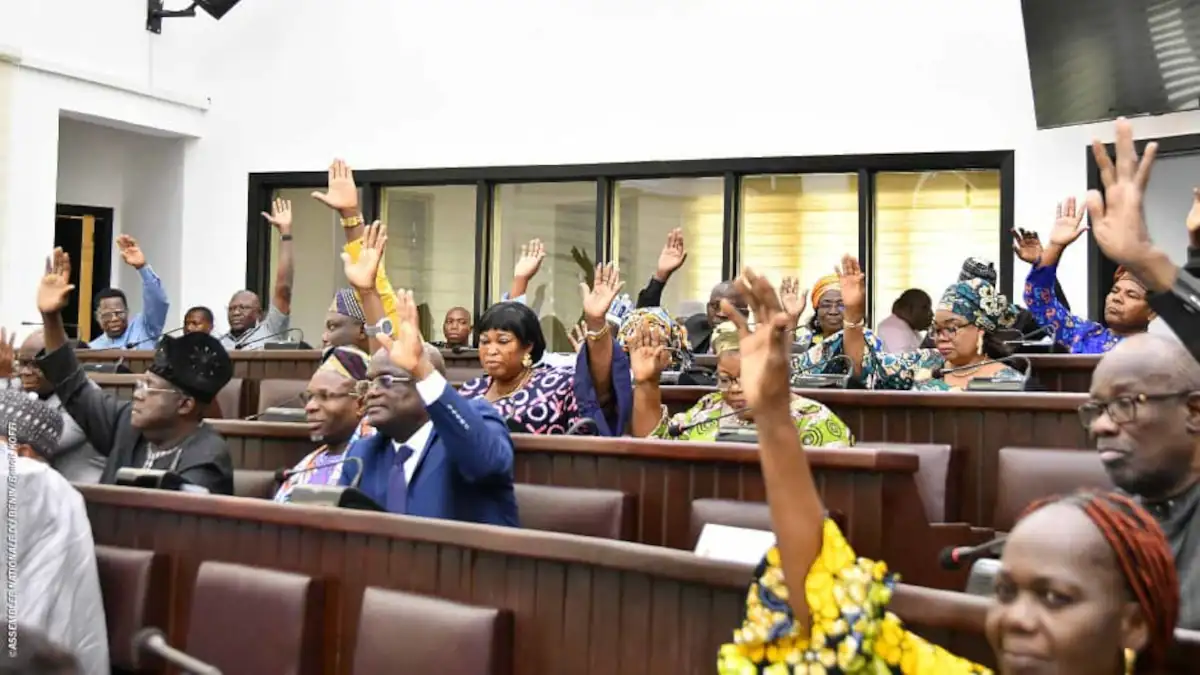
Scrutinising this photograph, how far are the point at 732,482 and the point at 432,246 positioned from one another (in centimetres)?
568

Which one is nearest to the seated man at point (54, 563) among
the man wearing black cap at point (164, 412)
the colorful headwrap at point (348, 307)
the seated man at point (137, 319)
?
the man wearing black cap at point (164, 412)

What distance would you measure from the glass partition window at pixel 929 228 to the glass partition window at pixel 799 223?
0.18 meters

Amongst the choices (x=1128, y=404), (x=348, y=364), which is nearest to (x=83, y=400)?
(x=348, y=364)

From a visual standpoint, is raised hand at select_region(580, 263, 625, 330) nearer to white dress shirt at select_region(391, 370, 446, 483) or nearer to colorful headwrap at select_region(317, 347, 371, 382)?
colorful headwrap at select_region(317, 347, 371, 382)

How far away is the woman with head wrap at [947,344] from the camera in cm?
401

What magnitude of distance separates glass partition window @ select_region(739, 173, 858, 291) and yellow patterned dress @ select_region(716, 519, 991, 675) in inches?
222

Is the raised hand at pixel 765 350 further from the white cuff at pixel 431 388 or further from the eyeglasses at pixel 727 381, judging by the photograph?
the eyeglasses at pixel 727 381

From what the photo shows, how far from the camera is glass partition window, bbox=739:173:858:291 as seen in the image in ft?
23.3

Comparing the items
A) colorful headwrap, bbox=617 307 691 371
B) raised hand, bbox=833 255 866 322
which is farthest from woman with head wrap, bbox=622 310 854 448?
raised hand, bbox=833 255 866 322

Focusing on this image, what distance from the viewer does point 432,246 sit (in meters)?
8.32

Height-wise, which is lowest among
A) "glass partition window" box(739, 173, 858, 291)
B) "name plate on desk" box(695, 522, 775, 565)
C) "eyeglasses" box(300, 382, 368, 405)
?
"name plate on desk" box(695, 522, 775, 565)

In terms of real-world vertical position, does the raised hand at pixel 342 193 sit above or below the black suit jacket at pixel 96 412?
above

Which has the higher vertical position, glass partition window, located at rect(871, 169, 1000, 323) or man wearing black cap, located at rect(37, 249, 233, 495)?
glass partition window, located at rect(871, 169, 1000, 323)

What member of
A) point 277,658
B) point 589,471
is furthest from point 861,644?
point 589,471
